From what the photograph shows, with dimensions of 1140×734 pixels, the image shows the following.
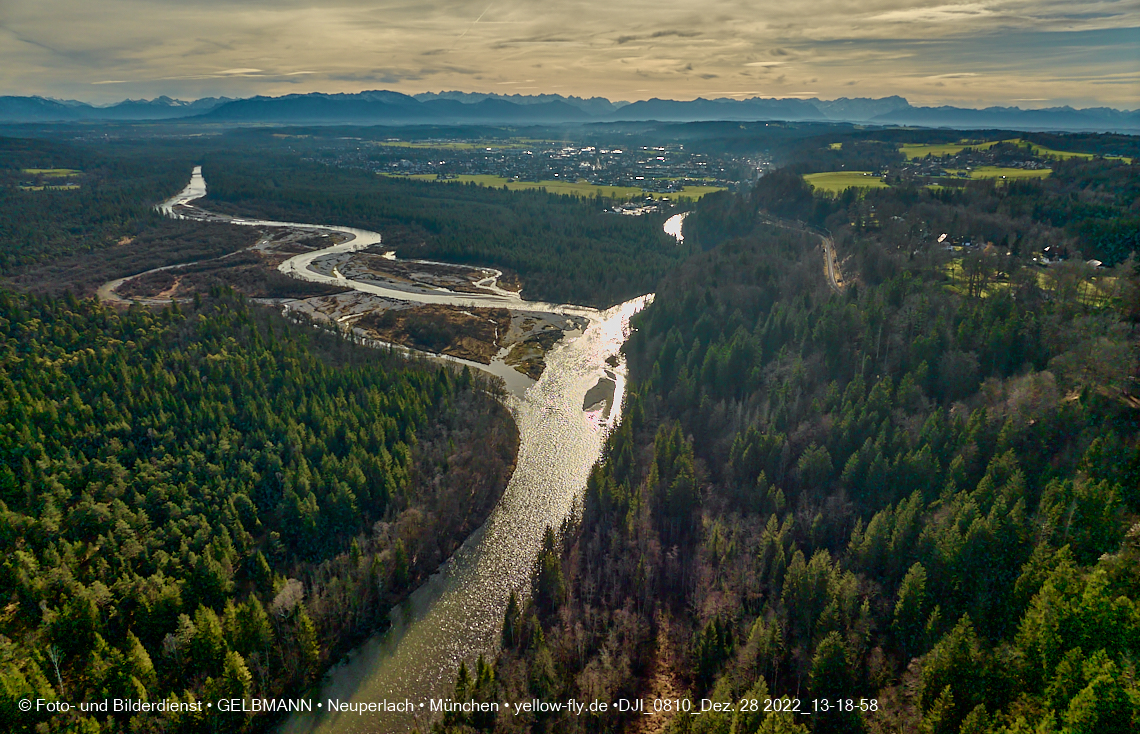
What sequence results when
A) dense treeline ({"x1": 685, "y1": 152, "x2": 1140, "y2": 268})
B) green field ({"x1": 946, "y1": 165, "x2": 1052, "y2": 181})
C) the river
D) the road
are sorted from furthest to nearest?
green field ({"x1": 946, "y1": 165, "x2": 1052, "y2": 181}) → the road → dense treeline ({"x1": 685, "y1": 152, "x2": 1140, "y2": 268}) → the river

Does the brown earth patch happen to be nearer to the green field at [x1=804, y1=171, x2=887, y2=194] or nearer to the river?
the river

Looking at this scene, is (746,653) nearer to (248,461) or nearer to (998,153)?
(248,461)

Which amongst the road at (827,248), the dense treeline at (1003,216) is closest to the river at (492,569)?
the road at (827,248)

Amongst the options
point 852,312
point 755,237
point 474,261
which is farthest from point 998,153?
point 474,261

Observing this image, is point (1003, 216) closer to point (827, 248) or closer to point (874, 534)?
point (827, 248)

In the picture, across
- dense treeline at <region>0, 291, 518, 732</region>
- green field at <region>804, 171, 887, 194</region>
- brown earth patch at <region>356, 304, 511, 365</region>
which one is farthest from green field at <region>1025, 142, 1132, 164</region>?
dense treeline at <region>0, 291, 518, 732</region>

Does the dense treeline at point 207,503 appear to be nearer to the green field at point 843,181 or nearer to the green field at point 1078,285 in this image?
the green field at point 1078,285

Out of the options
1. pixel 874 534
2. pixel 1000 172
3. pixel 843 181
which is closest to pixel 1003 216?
pixel 1000 172
